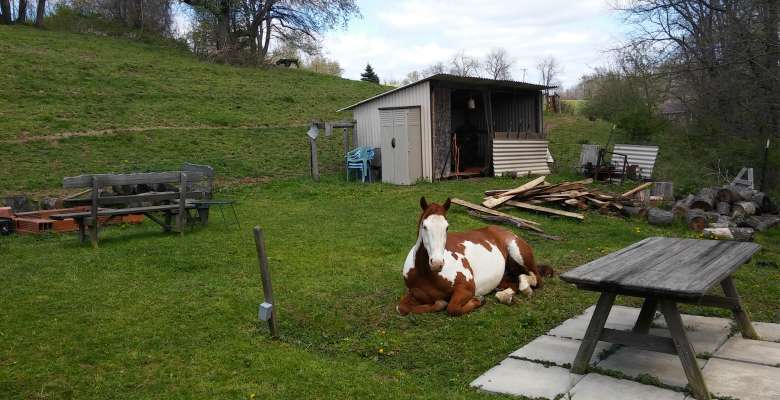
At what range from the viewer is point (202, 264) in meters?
8.09

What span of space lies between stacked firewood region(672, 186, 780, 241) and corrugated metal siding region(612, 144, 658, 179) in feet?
17.8

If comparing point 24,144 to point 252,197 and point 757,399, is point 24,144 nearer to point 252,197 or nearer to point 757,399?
point 252,197

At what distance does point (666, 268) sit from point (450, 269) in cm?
215

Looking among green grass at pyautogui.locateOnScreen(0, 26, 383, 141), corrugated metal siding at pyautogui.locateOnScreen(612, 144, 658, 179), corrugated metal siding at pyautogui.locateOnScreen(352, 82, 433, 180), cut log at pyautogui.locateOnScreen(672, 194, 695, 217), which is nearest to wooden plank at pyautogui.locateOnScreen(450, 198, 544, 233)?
cut log at pyautogui.locateOnScreen(672, 194, 695, 217)

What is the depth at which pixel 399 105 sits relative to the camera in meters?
18.5

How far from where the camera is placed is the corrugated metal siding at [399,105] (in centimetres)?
1775

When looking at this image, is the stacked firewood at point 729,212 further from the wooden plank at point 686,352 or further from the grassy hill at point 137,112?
the grassy hill at point 137,112

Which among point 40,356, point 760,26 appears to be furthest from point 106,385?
point 760,26

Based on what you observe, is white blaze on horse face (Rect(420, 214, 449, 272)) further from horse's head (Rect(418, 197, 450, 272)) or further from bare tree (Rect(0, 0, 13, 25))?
bare tree (Rect(0, 0, 13, 25))

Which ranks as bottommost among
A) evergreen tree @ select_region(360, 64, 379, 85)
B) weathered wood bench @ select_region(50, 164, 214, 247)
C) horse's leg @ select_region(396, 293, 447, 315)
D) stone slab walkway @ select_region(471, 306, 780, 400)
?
stone slab walkway @ select_region(471, 306, 780, 400)

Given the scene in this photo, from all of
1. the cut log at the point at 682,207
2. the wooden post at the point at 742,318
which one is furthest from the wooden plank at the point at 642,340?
the cut log at the point at 682,207

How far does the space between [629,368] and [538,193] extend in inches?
359

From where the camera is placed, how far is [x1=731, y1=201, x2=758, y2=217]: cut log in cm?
1207

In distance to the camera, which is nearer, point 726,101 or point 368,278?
point 368,278
